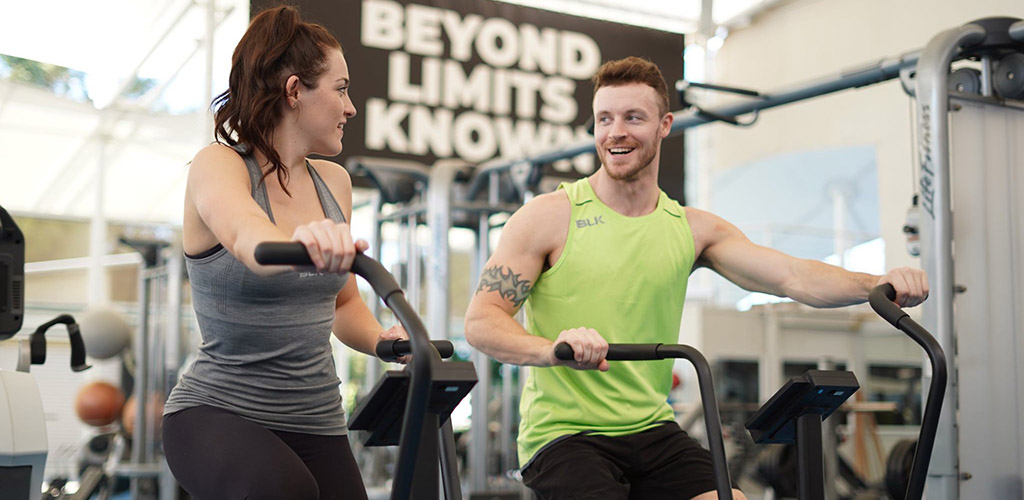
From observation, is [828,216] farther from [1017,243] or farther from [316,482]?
[316,482]

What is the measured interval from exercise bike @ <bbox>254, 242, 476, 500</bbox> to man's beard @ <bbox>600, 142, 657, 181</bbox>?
103 cm

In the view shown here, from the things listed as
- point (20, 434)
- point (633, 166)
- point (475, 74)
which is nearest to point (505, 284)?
point (633, 166)

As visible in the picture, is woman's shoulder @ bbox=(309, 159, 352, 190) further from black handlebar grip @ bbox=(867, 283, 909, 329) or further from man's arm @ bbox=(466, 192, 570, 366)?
black handlebar grip @ bbox=(867, 283, 909, 329)

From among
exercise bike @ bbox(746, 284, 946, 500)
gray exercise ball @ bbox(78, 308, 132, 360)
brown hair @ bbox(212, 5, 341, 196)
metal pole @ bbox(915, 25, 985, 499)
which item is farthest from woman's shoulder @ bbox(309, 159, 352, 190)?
gray exercise ball @ bbox(78, 308, 132, 360)

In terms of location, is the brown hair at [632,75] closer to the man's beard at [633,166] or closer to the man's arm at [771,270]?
the man's beard at [633,166]

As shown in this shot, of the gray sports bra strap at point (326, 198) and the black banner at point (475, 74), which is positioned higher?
the black banner at point (475, 74)

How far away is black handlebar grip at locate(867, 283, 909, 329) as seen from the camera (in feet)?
6.09

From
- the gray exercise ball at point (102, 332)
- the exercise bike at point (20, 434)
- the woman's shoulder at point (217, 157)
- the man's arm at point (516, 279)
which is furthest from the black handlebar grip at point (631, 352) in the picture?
the gray exercise ball at point (102, 332)

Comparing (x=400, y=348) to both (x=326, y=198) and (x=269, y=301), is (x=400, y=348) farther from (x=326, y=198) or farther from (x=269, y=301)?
(x=326, y=198)

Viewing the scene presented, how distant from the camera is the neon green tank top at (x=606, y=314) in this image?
2.18 metres

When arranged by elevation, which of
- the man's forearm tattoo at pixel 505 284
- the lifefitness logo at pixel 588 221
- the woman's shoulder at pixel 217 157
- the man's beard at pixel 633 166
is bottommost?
the man's forearm tattoo at pixel 505 284

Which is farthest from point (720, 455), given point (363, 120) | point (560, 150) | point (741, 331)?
point (741, 331)

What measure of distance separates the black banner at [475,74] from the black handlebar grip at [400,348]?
4613 mm

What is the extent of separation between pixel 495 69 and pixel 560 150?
1.73 m
